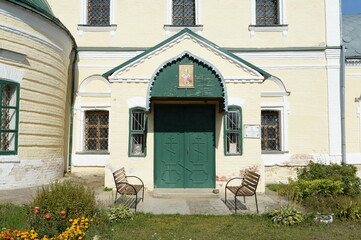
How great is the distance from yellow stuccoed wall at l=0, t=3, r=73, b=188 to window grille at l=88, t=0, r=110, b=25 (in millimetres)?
2171

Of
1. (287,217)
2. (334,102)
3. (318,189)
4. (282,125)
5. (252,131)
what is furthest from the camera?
Answer: (334,102)

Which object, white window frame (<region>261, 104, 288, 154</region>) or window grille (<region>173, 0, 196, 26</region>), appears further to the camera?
window grille (<region>173, 0, 196, 26</region>)

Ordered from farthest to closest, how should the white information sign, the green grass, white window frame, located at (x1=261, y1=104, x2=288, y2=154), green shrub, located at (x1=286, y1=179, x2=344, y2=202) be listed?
white window frame, located at (x1=261, y1=104, x2=288, y2=154) < the white information sign < green shrub, located at (x1=286, y1=179, x2=344, y2=202) < the green grass

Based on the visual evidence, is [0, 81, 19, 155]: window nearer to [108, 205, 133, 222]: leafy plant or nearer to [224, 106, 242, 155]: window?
[108, 205, 133, 222]: leafy plant

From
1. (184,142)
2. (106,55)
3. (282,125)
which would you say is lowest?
(184,142)

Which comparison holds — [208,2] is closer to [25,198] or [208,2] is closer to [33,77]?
[33,77]

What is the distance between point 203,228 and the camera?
5551 mm

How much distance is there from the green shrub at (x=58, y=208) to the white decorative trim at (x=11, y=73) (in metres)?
4.44

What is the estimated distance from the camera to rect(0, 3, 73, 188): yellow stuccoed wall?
8441mm

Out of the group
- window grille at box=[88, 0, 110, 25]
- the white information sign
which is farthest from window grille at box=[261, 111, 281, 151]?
window grille at box=[88, 0, 110, 25]

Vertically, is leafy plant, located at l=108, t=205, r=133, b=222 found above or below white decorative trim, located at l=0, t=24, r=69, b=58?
below

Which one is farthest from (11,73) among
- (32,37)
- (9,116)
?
(32,37)

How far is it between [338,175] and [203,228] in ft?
15.7

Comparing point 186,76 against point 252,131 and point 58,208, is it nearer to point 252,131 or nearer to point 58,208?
point 252,131
